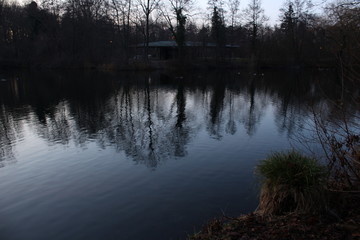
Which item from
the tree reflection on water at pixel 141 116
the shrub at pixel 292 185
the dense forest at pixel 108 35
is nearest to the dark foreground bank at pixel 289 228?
the shrub at pixel 292 185

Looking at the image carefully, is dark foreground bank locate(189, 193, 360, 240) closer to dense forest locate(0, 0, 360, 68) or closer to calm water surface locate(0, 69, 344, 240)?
calm water surface locate(0, 69, 344, 240)

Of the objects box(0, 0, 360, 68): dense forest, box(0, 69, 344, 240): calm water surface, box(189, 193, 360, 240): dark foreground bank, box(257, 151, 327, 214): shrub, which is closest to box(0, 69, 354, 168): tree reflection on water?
box(0, 69, 344, 240): calm water surface

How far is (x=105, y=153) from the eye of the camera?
38.5ft

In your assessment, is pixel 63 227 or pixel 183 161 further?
pixel 183 161

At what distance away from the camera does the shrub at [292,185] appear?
17.4 ft

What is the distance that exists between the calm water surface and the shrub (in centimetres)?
119

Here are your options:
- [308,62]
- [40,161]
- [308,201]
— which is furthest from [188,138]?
[308,62]

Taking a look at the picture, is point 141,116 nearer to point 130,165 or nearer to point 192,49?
point 130,165

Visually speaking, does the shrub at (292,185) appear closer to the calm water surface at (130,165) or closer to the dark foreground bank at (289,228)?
the dark foreground bank at (289,228)

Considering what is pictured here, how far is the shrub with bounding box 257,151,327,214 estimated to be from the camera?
209 inches

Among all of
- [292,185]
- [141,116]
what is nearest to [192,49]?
[141,116]

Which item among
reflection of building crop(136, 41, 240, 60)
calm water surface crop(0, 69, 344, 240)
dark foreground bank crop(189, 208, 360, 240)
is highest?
reflection of building crop(136, 41, 240, 60)

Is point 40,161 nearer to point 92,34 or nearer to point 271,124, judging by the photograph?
point 271,124

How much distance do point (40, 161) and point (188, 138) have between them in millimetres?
6008
